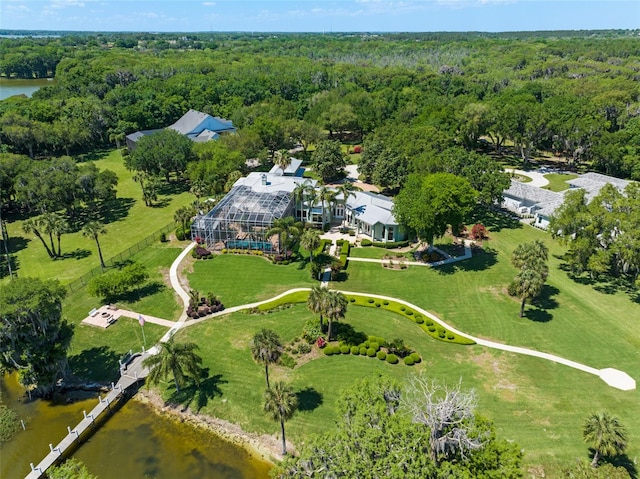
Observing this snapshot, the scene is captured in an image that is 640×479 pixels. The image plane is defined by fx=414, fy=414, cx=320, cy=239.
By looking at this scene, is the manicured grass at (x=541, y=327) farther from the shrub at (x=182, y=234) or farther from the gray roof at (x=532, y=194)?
the shrub at (x=182, y=234)

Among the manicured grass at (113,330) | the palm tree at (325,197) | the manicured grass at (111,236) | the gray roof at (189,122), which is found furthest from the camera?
the gray roof at (189,122)

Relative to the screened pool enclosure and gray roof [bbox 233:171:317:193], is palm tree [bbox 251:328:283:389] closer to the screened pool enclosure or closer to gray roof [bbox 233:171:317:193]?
the screened pool enclosure

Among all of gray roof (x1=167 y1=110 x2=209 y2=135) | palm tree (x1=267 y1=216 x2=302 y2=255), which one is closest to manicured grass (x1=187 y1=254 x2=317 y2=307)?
palm tree (x1=267 y1=216 x2=302 y2=255)

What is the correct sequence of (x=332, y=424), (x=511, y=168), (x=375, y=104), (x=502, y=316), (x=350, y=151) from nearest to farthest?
(x=332, y=424)
(x=502, y=316)
(x=511, y=168)
(x=350, y=151)
(x=375, y=104)

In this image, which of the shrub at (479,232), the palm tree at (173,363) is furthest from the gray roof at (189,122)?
the palm tree at (173,363)

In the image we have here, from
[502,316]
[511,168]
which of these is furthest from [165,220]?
[511,168]

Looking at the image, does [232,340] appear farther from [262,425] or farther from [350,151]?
[350,151]
